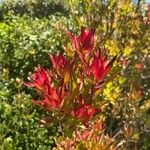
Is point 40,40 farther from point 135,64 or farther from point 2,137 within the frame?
point 2,137

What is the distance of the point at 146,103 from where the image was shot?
18.2 ft

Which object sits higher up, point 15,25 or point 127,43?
point 127,43

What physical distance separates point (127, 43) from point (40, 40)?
2.47 meters

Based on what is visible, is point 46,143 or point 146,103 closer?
point 46,143

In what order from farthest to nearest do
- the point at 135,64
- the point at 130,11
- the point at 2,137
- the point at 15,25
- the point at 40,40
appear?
the point at 15,25 → the point at 40,40 → the point at 135,64 → the point at 130,11 → the point at 2,137

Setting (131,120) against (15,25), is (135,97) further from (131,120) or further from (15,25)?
(15,25)

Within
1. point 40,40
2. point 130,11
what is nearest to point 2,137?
point 130,11

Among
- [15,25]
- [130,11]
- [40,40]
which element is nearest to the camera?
[130,11]

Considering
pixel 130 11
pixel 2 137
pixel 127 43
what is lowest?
pixel 2 137

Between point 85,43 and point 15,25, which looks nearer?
point 85,43

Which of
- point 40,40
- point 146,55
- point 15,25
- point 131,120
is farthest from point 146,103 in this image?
point 15,25

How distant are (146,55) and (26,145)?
193 centimetres

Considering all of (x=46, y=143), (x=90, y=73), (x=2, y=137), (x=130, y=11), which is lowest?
(x=46, y=143)

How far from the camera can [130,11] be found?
4957 mm
